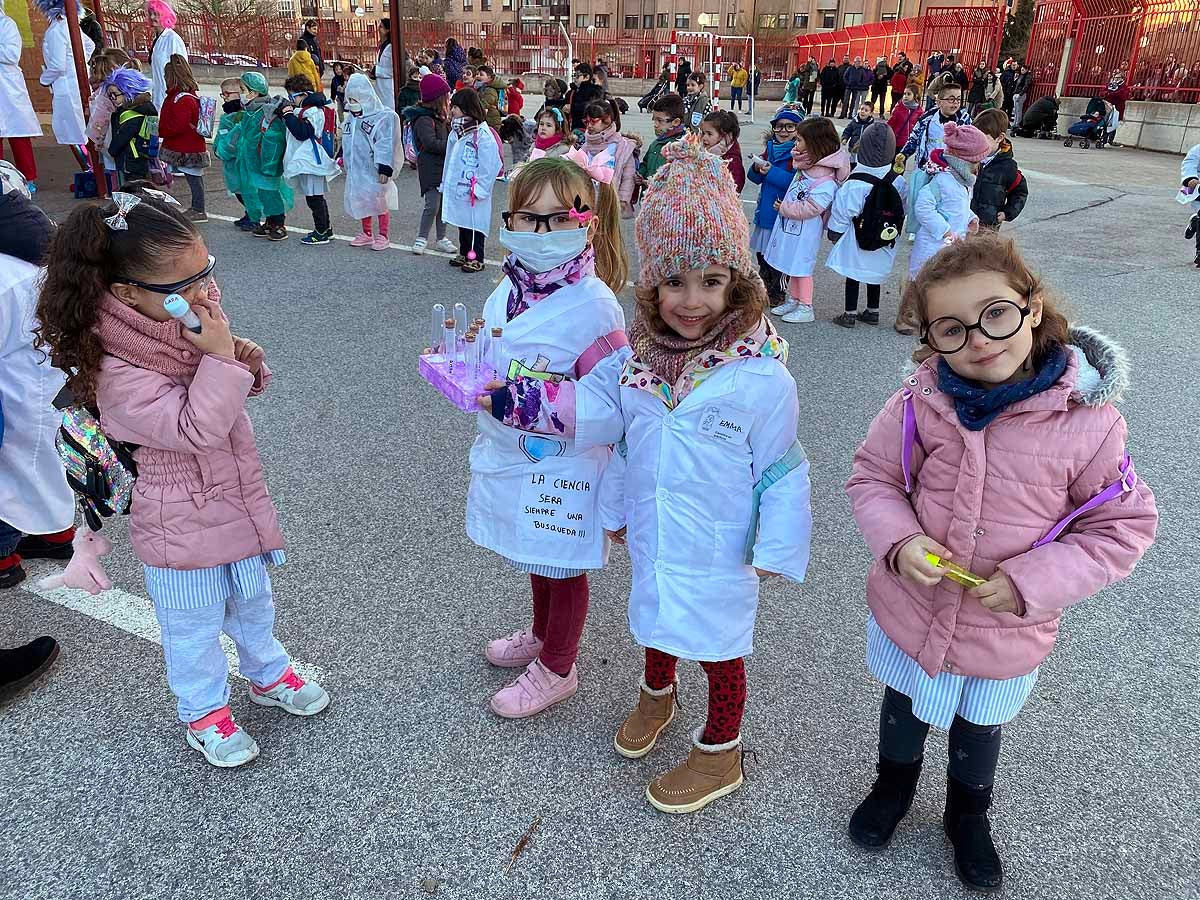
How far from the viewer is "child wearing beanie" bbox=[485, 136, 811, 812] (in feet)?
6.48

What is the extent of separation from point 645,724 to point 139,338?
5.63 feet

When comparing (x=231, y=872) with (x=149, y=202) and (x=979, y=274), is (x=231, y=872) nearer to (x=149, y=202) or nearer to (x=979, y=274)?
(x=149, y=202)

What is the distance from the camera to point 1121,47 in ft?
68.3

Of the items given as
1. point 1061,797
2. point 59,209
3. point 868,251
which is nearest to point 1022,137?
point 868,251

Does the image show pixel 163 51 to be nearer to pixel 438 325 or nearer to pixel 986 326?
pixel 438 325

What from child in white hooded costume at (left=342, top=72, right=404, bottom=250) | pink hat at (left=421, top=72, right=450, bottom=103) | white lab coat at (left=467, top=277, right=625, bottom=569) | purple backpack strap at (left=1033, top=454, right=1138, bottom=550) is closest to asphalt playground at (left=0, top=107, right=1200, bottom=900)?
white lab coat at (left=467, top=277, right=625, bottom=569)

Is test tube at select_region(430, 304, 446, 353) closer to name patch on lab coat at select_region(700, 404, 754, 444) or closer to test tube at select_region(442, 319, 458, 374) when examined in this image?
test tube at select_region(442, 319, 458, 374)

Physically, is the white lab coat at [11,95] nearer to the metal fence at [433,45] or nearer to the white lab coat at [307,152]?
the white lab coat at [307,152]

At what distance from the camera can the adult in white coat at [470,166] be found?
7496 mm

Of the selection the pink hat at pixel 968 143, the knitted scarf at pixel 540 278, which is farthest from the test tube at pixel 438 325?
the pink hat at pixel 968 143

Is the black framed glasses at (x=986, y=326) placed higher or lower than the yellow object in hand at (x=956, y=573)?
higher

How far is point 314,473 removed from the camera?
4062mm

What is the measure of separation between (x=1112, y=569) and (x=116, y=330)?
2.30m

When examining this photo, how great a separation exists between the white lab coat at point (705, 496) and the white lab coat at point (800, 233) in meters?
4.68
